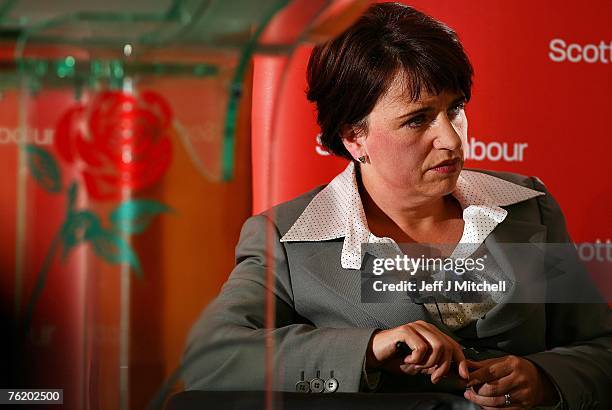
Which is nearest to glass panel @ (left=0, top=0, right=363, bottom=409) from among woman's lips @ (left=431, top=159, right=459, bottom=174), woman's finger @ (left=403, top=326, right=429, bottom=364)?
woman's finger @ (left=403, top=326, right=429, bottom=364)

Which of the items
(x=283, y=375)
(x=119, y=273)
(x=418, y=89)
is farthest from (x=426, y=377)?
(x=119, y=273)

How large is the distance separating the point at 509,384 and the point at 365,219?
0.32 metres

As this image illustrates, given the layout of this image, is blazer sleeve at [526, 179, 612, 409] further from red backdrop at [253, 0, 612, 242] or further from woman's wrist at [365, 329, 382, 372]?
woman's wrist at [365, 329, 382, 372]

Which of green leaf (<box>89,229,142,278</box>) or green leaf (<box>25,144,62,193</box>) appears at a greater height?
green leaf (<box>25,144,62,193</box>)

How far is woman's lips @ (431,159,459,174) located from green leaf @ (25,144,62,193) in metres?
0.66

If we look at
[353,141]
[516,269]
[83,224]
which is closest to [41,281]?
[83,224]

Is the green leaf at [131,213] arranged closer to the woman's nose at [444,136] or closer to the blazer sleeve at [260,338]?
the blazer sleeve at [260,338]

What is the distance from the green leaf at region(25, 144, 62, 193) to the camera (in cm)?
87

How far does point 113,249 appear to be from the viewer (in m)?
0.87

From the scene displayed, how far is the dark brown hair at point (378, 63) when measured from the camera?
137 centimetres

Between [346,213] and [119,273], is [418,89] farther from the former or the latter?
[119,273]

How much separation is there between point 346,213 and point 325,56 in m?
0.24

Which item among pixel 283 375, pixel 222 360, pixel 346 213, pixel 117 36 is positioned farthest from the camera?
pixel 346 213

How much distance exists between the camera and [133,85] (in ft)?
2.79
